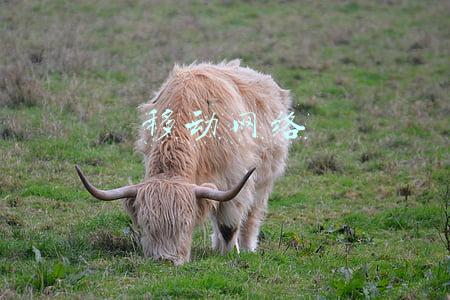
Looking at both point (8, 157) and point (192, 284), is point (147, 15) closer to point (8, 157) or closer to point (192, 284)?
point (8, 157)

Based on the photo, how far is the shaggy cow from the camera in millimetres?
6102

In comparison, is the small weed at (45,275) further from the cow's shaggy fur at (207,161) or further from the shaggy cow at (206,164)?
the cow's shaggy fur at (207,161)

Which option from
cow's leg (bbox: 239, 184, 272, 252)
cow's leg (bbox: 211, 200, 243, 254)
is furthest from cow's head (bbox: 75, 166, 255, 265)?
cow's leg (bbox: 239, 184, 272, 252)

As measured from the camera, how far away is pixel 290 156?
36.4 feet

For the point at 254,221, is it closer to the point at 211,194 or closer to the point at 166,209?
the point at 211,194

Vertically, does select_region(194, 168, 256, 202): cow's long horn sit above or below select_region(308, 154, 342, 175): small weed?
above

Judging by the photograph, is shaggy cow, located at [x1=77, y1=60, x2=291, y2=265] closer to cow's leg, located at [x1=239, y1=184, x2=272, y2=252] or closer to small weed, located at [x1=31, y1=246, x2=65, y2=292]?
cow's leg, located at [x1=239, y1=184, x2=272, y2=252]

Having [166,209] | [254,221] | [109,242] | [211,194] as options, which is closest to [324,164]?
[254,221]

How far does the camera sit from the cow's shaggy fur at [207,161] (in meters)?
6.10

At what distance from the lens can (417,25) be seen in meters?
21.8

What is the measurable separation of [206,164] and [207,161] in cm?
3

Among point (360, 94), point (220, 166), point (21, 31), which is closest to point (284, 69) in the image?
point (360, 94)

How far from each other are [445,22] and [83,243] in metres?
17.5

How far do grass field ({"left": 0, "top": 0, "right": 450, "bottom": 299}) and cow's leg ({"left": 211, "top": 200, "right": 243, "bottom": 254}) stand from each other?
0.23 m
